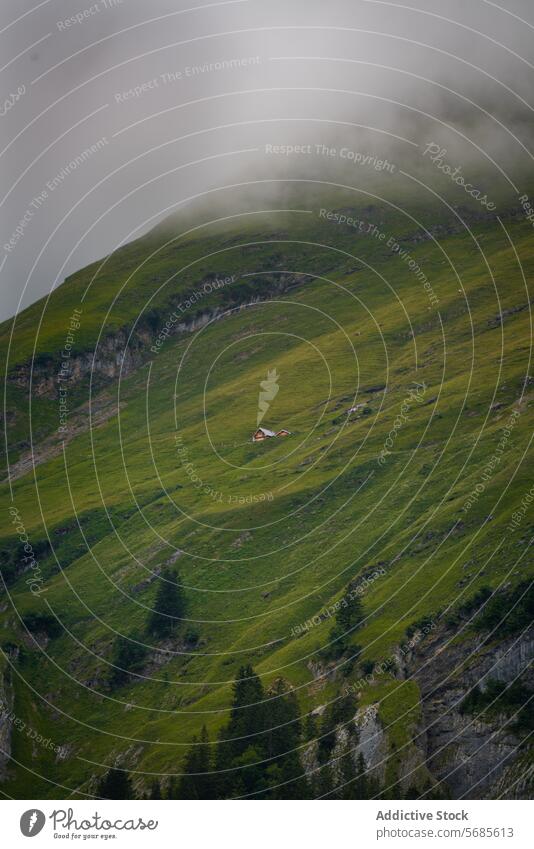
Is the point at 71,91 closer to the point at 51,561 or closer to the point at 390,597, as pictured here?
the point at 390,597

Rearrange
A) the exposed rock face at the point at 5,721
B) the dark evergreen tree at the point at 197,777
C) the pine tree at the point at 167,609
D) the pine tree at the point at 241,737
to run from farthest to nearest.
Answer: the pine tree at the point at 167,609, the exposed rock face at the point at 5,721, the dark evergreen tree at the point at 197,777, the pine tree at the point at 241,737

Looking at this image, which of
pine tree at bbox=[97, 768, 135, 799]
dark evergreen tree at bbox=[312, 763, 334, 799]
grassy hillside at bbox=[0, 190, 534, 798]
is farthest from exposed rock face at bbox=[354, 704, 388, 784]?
pine tree at bbox=[97, 768, 135, 799]

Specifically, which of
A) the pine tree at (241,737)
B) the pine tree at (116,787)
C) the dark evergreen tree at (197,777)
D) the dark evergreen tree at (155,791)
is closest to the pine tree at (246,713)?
the pine tree at (241,737)

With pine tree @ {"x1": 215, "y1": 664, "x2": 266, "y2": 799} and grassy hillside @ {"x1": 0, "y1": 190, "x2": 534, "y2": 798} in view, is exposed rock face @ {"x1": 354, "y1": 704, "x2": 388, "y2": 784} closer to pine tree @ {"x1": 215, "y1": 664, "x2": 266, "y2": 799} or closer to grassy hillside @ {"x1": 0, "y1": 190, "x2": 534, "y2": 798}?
grassy hillside @ {"x1": 0, "y1": 190, "x2": 534, "y2": 798}

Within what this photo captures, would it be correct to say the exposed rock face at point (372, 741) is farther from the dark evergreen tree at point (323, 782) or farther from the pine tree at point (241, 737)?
the pine tree at point (241, 737)

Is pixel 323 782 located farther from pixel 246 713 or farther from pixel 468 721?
pixel 246 713

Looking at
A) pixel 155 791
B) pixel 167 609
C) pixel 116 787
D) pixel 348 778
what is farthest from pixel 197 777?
pixel 167 609

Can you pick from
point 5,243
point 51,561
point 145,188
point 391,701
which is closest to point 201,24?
point 145,188
